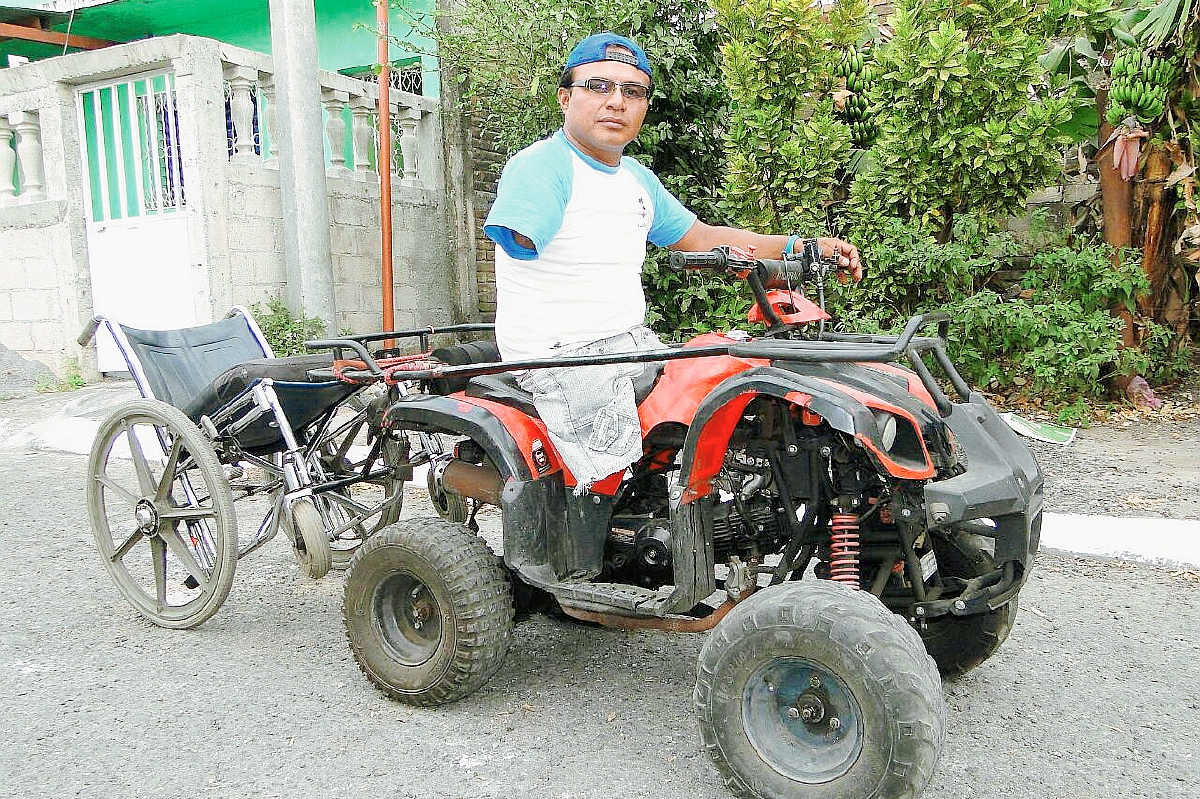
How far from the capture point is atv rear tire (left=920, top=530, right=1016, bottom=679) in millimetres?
3262

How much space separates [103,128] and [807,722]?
9.65 m

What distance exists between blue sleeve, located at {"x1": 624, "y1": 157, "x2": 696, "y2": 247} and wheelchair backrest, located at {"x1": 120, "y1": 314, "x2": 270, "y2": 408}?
2266mm

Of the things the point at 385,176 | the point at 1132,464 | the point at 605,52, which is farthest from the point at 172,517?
the point at 385,176

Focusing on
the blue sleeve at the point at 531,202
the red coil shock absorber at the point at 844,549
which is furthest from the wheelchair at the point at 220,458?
the red coil shock absorber at the point at 844,549

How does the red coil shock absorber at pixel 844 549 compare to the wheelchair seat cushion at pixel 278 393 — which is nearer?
the red coil shock absorber at pixel 844 549

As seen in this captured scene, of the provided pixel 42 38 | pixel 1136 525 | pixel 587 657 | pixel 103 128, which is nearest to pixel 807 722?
pixel 587 657

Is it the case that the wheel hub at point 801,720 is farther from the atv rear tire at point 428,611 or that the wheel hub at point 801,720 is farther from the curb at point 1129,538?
the curb at point 1129,538

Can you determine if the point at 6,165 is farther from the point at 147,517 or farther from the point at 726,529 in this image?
the point at 726,529

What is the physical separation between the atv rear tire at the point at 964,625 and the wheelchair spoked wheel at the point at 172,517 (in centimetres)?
265

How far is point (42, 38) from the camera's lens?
13.8 meters

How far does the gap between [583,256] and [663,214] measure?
2.21 ft

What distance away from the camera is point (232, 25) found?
14.7 metres

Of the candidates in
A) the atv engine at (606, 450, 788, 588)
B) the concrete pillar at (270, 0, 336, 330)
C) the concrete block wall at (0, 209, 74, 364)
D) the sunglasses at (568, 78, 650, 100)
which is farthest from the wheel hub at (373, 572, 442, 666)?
the concrete block wall at (0, 209, 74, 364)

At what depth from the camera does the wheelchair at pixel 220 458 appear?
13.2ft
